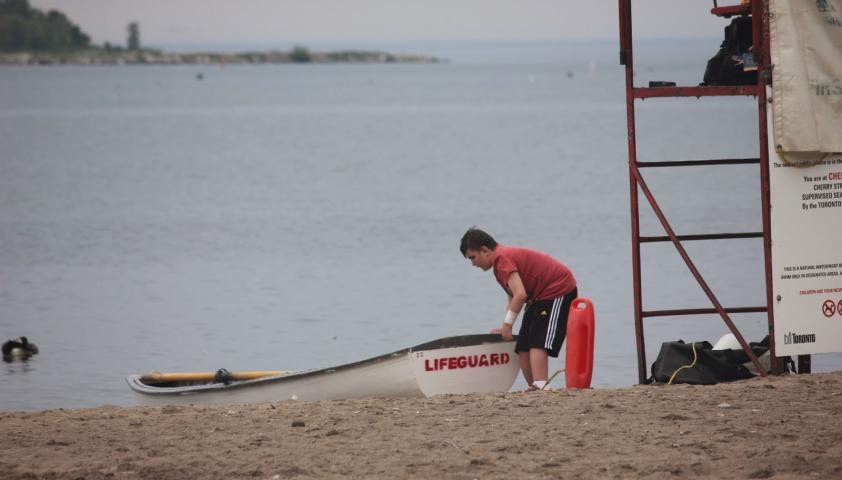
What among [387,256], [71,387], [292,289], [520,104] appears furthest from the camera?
[520,104]

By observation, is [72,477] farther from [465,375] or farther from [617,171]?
[617,171]

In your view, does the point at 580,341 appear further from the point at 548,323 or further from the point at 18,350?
the point at 18,350

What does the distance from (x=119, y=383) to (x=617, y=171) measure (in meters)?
31.5

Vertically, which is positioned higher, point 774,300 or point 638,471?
point 774,300

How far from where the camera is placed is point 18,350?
14.4m

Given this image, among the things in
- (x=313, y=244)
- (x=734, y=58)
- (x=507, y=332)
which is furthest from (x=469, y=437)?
(x=313, y=244)

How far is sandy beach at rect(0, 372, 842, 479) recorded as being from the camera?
259 inches

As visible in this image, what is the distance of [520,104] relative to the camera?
117250mm

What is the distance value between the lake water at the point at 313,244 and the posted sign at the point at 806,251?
3968 mm

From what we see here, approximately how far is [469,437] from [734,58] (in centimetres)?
344

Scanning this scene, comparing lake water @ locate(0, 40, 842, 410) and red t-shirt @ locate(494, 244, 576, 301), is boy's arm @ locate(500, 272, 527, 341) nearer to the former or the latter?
red t-shirt @ locate(494, 244, 576, 301)

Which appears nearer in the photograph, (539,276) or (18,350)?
(539,276)

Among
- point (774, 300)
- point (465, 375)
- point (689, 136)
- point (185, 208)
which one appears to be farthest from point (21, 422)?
point (689, 136)

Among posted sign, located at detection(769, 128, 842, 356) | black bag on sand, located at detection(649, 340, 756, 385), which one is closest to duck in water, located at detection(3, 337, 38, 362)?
black bag on sand, located at detection(649, 340, 756, 385)
